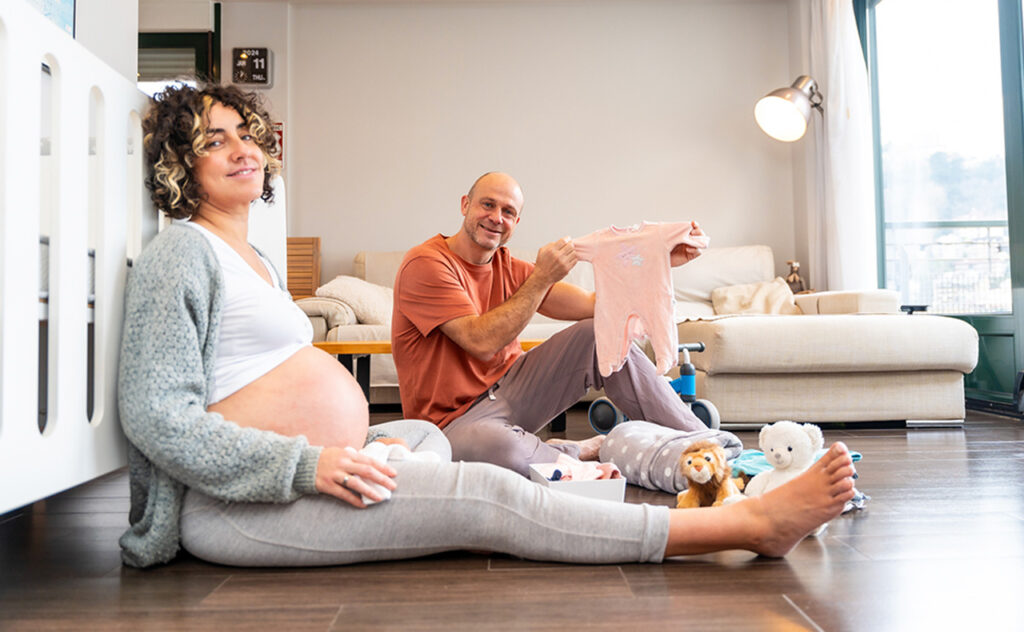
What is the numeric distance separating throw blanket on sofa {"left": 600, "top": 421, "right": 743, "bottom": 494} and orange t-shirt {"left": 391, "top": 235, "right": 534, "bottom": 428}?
14.6 inches

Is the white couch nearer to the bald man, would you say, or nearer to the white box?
the bald man

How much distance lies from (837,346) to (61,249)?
2.69 metres

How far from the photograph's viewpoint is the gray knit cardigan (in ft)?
3.83

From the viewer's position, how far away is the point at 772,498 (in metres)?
1.23

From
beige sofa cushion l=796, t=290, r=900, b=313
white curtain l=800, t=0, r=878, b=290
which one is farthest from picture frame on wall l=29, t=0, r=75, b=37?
white curtain l=800, t=0, r=878, b=290

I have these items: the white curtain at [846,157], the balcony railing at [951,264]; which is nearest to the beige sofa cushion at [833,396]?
the balcony railing at [951,264]

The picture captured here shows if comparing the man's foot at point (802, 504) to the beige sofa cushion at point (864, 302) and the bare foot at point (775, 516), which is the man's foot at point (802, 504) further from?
the beige sofa cushion at point (864, 302)

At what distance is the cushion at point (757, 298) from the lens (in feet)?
14.7

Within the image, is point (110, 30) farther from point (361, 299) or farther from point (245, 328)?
point (361, 299)

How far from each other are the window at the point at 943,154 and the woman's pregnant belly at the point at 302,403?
3348 mm

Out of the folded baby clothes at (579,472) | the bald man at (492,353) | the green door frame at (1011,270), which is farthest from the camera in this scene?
the green door frame at (1011,270)

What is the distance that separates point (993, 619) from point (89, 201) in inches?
59.9

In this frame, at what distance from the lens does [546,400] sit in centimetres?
211

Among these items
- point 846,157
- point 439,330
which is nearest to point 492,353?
point 439,330
